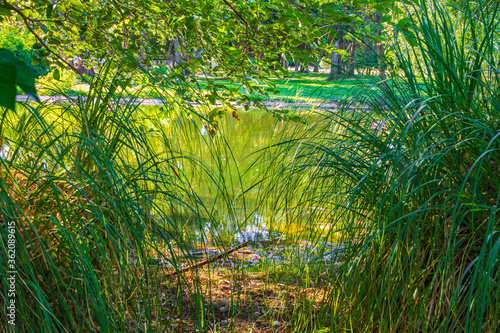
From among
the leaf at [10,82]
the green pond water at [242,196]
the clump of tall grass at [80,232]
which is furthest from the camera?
the green pond water at [242,196]

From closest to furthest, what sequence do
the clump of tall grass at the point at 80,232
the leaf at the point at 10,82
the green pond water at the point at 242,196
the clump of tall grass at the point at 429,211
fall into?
the leaf at the point at 10,82
the clump of tall grass at the point at 80,232
the clump of tall grass at the point at 429,211
the green pond water at the point at 242,196

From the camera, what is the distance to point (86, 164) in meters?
1.79

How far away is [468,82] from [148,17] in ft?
6.38

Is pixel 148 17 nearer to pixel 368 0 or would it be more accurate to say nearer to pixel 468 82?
pixel 368 0

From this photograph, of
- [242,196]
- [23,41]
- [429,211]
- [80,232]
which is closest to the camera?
[80,232]

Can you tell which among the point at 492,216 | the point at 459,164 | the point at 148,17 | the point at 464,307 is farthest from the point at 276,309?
the point at 148,17

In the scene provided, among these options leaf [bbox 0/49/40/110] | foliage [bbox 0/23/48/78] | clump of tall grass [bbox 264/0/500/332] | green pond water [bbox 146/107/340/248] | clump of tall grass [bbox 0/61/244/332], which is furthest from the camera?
foliage [bbox 0/23/48/78]

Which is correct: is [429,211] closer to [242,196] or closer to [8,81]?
[8,81]

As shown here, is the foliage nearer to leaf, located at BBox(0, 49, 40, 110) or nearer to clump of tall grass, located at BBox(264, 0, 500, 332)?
leaf, located at BBox(0, 49, 40, 110)

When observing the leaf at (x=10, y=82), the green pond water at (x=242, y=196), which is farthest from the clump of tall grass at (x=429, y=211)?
the leaf at (x=10, y=82)

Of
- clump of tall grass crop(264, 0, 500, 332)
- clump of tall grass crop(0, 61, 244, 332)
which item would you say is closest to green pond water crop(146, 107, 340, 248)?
clump of tall grass crop(0, 61, 244, 332)

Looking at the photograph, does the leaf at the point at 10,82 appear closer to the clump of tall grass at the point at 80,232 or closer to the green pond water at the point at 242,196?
the clump of tall grass at the point at 80,232

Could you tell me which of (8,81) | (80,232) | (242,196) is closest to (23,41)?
(242,196)

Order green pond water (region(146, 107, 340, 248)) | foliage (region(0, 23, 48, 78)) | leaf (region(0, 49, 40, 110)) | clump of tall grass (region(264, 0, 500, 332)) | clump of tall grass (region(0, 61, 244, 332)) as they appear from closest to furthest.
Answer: leaf (region(0, 49, 40, 110)) → clump of tall grass (region(0, 61, 244, 332)) → clump of tall grass (region(264, 0, 500, 332)) → green pond water (region(146, 107, 340, 248)) → foliage (region(0, 23, 48, 78))
